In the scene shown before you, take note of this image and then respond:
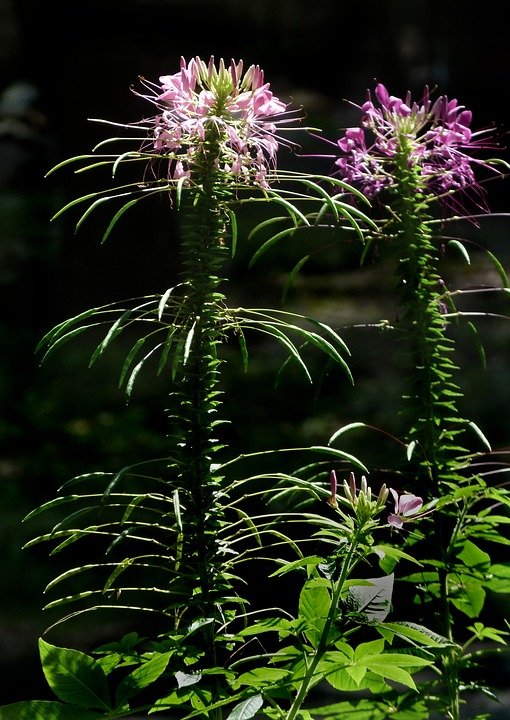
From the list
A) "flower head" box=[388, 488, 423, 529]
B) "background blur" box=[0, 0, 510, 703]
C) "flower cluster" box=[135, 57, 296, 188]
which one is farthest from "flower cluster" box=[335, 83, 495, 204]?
"background blur" box=[0, 0, 510, 703]

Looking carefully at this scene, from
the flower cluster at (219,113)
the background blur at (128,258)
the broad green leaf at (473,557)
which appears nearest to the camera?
the flower cluster at (219,113)

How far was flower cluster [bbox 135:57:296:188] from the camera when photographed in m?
0.70

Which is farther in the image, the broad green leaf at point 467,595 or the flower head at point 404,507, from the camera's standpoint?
the broad green leaf at point 467,595

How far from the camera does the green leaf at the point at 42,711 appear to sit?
25.8 inches

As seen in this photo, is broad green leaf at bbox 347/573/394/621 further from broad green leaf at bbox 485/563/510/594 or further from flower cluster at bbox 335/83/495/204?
flower cluster at bbox 335/83/495/204

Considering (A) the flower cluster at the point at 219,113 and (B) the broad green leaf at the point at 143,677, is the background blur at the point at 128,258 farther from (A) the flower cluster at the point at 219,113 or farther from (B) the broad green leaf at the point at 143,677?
(A) the flower cluster at the point at 219,113

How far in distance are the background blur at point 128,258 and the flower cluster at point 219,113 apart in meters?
1.78

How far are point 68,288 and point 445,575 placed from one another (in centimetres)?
324

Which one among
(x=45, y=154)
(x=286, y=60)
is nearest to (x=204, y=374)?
(x=45, y=154)

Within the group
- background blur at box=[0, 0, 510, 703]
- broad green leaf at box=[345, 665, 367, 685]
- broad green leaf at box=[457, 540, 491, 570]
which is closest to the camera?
broad green leaf at box=[345, 665, 367, 685]

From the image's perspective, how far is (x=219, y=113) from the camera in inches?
27.4

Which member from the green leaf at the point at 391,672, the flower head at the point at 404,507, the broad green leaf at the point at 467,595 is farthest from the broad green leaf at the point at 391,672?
the broad green leaf at the point at 467,595

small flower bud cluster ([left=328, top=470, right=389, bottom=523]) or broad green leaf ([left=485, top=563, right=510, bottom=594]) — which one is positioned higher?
small flower bud cluster ([left=328, top=470, right=389, bottom=523])

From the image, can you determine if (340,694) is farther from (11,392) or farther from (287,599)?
(11,392)
